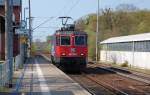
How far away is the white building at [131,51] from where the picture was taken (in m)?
44.3

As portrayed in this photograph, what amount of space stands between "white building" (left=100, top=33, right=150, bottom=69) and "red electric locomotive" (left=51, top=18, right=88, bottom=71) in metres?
10.1

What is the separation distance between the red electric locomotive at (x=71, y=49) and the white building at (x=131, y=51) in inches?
398

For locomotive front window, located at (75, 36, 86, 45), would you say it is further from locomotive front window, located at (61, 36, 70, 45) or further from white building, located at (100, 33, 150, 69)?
white building, located at (100, 33, 150, 69)

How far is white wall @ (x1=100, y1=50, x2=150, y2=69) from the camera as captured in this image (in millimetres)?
43884

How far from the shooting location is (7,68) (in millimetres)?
20906

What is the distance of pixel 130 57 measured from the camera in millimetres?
50062

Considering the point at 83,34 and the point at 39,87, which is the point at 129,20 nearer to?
the point at 83,34

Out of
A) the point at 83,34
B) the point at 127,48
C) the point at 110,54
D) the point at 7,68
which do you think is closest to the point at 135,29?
the point at 110,54

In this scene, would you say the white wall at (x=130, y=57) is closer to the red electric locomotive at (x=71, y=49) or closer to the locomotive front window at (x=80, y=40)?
the locomotive front window at (x=80, y=40)

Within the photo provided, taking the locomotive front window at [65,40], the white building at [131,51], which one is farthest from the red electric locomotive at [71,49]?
the white building at [131,51]

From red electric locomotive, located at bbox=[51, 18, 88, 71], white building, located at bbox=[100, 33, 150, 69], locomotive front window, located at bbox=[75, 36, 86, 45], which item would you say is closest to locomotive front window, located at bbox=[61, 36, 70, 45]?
red electric locomotive, located at bbox=[51, 18, 88, 71]

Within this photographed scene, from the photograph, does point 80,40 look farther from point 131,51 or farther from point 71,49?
point 131,51

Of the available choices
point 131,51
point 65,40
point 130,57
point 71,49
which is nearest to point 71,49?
point 71,49

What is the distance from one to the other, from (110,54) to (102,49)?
7.95m
